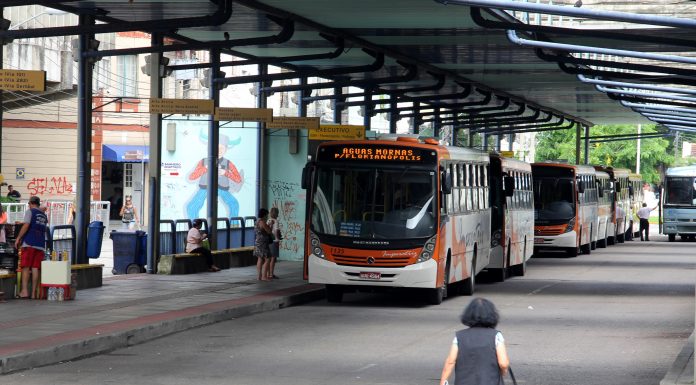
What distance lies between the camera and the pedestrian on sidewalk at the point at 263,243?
2683cm

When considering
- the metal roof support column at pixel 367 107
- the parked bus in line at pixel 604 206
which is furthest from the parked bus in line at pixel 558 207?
the metal roof support column at pixel 367 107

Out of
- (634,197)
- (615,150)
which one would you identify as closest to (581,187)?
(634,197)

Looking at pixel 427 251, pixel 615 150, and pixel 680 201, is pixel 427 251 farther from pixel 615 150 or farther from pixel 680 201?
pixel 615 150

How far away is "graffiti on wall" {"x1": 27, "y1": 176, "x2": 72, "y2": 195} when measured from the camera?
54031 mm

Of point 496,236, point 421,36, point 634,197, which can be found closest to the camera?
point 421,36

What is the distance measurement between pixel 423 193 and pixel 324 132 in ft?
27.2

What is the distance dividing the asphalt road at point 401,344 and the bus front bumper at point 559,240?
15.2 metres

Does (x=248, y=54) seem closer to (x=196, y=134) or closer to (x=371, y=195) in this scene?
(x=196, y=134)

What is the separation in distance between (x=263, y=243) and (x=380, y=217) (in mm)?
4416

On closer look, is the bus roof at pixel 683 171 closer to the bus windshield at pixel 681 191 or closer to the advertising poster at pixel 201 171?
the bus windshield at pixel 681 191

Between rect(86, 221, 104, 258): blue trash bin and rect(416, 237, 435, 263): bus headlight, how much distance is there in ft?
21.4

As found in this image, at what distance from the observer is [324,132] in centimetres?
3166

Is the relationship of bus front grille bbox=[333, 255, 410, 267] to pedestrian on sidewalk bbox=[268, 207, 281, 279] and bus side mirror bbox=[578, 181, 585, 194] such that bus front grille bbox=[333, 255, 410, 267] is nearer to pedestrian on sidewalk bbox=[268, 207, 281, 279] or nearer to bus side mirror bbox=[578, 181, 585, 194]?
pedestrian on sidewalk bbox=[268, 207, 281, 279]

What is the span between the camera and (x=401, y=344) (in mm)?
17344
